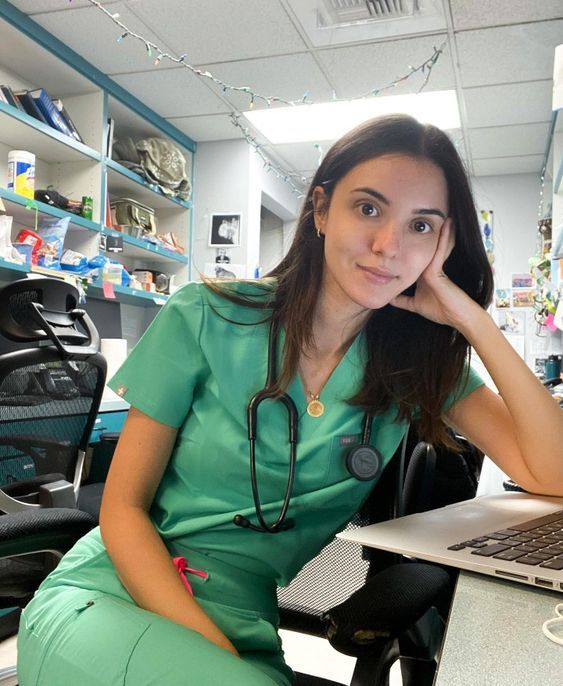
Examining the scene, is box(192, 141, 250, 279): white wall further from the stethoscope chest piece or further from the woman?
the stethoscope chest piece

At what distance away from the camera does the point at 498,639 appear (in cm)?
44

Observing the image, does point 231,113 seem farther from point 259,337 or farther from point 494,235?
point 259,337

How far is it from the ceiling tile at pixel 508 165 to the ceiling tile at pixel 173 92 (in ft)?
6.18

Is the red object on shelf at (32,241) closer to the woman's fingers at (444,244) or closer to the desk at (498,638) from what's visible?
the woman's fingers at (444,244)

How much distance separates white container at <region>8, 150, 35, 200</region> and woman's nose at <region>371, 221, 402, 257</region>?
6.99 feet

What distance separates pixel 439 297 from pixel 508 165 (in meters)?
3.69

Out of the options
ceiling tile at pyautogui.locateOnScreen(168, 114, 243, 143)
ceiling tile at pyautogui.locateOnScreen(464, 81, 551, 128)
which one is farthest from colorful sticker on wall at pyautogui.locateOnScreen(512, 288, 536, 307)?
ceiling tile at pyautogui.locateOnScreen(168, 114, 243, 143)

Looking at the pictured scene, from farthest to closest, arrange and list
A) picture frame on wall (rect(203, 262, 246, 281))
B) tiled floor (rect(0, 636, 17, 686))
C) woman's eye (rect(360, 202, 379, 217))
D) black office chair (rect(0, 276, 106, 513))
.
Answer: picture frame on wall (rect(203, 262, 246, 281))
tiled floor (rect(0, 636, 17, 686))
black office chair (rect(0, 276, 106, 513))
woman's eye (rect(360, 202, 379, 217))

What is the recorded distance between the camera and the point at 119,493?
0.86m

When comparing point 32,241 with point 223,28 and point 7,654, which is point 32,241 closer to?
point 223,28

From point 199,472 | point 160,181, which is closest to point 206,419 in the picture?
point 199,472

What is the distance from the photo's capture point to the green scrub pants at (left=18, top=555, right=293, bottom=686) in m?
0.63

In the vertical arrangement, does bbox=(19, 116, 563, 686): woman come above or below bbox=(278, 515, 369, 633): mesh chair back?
above

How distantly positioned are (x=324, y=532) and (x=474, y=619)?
1.50 ft
